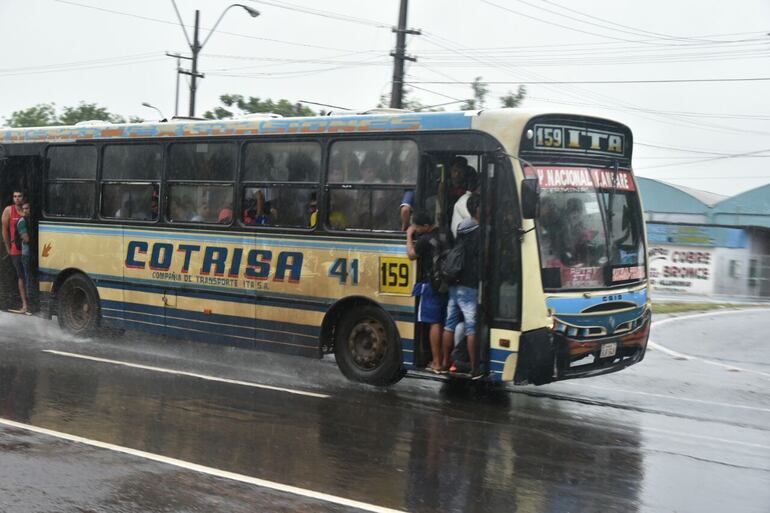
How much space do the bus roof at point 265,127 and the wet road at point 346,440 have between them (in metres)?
2.82

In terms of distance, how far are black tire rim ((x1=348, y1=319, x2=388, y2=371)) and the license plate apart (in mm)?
2293

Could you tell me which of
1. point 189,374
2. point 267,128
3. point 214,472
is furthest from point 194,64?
point 214,472

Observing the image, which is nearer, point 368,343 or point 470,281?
point 470,281

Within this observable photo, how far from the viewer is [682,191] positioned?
51.5 metres

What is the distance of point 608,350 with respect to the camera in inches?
377

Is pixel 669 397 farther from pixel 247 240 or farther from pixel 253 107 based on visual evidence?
pixel 253 107

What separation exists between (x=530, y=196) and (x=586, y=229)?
98 cm

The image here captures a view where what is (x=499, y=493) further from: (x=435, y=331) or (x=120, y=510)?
(x=435, y=331)

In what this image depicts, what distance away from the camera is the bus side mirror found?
8.88 metres

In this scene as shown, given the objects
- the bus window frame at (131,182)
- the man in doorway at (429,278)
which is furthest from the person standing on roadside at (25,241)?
the man in doorway at (429,278)

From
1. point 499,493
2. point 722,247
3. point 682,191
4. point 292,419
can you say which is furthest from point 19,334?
point 682,191

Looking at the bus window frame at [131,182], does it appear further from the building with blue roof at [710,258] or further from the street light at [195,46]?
the building with blue roof at [710,258]

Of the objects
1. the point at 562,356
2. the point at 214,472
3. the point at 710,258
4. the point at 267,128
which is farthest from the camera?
the point at 710,258

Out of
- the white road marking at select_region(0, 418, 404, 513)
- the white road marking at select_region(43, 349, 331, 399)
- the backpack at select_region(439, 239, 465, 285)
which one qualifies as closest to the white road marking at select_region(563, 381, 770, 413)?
the backpack at select_region(439, 239, 465, 285)
